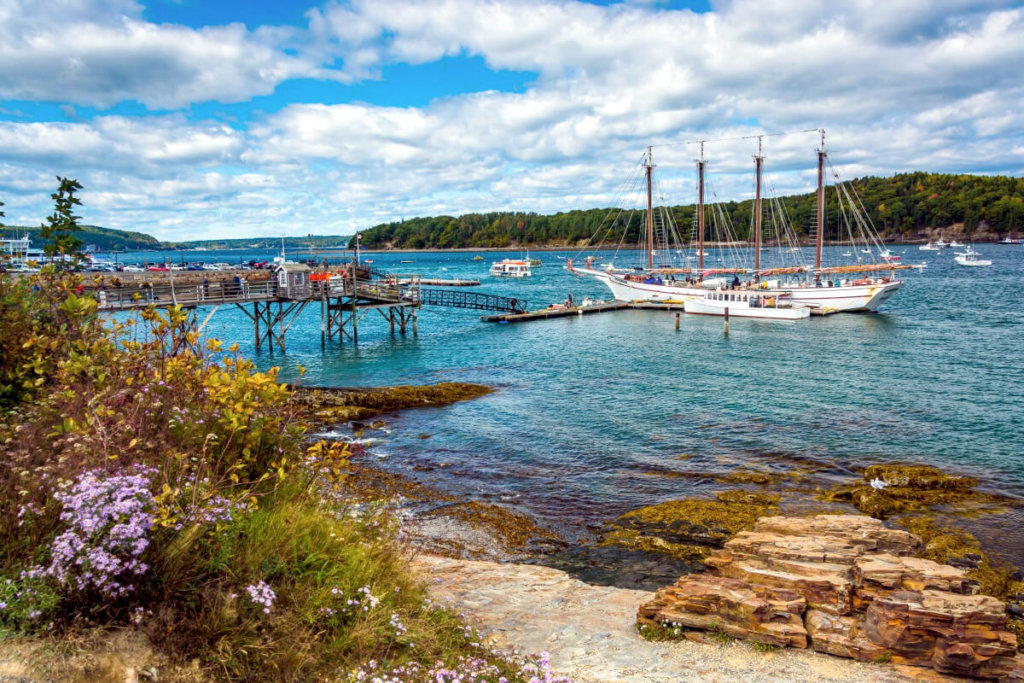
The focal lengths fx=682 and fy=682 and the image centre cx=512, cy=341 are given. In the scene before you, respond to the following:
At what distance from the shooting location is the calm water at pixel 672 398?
66.5 feet

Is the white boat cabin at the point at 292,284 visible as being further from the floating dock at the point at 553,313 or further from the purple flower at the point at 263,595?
the purple flower at the point at 263,595

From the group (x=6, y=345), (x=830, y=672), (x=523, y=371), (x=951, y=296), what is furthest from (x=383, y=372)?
(x=951, y=296)

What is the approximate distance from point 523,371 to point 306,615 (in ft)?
106

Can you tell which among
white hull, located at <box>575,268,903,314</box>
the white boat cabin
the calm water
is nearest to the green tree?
the calm water

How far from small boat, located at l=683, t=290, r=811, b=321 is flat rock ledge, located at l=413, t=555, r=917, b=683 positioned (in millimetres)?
52464

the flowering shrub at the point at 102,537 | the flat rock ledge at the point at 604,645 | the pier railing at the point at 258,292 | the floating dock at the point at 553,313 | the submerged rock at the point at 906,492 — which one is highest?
the pier railing at the point at 258,292

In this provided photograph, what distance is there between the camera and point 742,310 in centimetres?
6328

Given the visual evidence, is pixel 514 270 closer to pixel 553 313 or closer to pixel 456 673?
pixel 553 313

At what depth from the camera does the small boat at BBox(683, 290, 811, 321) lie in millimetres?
61344

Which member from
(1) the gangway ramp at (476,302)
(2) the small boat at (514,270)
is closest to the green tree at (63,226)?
(1) the gangway ramp at (476,302)

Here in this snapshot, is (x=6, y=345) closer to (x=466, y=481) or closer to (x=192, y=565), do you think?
(x=192, y=565)

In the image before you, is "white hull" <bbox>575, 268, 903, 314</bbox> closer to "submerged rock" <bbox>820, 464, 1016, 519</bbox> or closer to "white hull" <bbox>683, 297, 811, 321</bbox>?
"white hull" <bbox>683, 297, 811, 321</bbox>

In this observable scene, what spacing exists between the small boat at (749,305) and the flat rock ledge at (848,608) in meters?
51.4

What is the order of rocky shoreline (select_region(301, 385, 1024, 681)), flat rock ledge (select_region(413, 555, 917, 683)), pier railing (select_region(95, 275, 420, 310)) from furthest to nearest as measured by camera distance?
1. pier railing (select_region(95, 275, 420, 310))
2. rocky shoreline (select_region(301, 385, 1024, 681))
3. flat rock ledge (select_region(413, 555, 917, 683))
